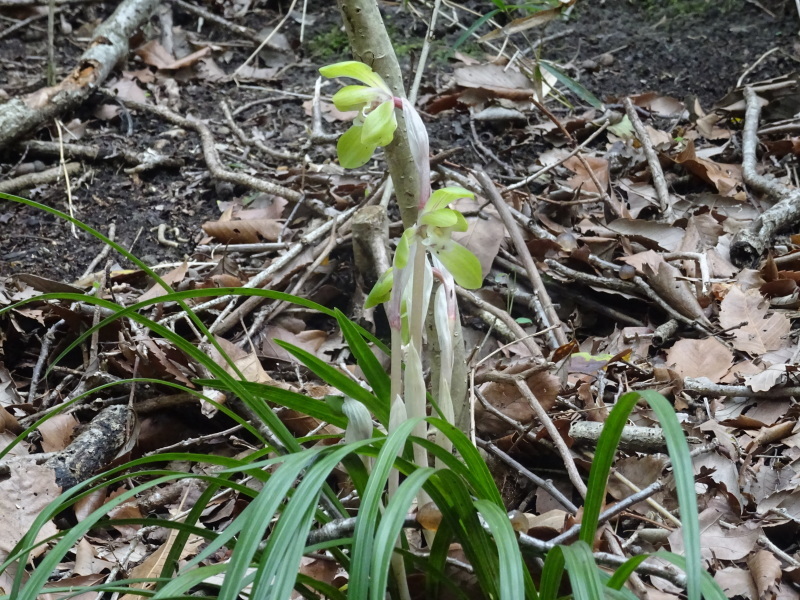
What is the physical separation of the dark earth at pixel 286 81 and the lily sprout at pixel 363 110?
6.33 ft

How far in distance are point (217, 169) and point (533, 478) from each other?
2.27m

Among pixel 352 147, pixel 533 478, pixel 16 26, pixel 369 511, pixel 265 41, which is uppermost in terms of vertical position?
pixel 16 26

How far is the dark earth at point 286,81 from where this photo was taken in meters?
3.11

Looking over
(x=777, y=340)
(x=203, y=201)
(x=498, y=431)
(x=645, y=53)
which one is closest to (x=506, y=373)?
(x=498, y=431)

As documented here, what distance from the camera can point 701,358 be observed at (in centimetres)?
206

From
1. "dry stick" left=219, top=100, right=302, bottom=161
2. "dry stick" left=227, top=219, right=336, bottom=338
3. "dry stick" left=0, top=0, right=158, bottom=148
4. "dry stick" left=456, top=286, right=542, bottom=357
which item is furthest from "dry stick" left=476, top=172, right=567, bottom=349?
"dry stick" left=0, top=0, right=158, bottom=148

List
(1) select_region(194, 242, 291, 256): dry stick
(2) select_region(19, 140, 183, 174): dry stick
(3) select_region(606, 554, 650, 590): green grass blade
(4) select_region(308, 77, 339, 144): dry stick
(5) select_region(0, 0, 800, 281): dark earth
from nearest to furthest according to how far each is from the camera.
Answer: (3) select_region(606, 554, 650, 590): green grass blade < (1) select_region(194, 242, 291, 256): dry stick < (5) select_region(0, 0, 800, 281): dark earth < (4) select_region(308, 77, 339, 144): dry stick < (2) select_region(19, 140, 183, 174): dry stick

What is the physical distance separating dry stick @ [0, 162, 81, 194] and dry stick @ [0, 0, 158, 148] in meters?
0.29

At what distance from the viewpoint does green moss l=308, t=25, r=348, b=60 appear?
14.7 ft

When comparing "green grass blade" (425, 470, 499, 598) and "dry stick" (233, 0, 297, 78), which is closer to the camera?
"green grass blade" (425, 470, 499, 598)

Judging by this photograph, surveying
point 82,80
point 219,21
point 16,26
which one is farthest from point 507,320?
point 16,26

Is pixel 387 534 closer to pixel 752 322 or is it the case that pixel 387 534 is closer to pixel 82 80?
pixel 752 322

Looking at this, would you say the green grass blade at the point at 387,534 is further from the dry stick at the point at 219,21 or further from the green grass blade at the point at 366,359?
the dry stick at the point at 219,21

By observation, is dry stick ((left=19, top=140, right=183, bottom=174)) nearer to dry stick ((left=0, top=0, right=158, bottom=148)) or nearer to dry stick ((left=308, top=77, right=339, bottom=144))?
dry stick ((left=0, top=0, right=158, bottom=148))
